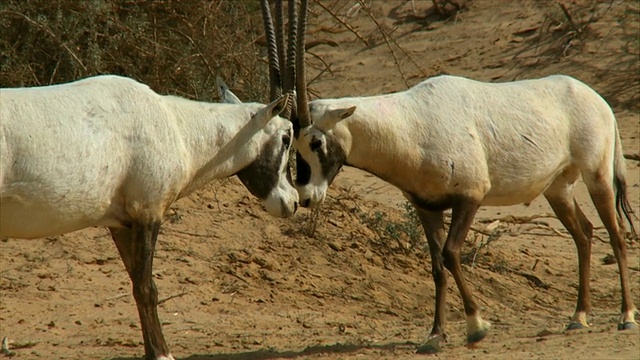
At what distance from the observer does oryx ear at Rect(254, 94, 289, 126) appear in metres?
6.79

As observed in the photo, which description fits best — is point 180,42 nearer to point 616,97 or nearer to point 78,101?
point 78,101

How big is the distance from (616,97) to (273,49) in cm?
807

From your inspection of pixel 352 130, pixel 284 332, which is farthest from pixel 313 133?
pixel 284 332

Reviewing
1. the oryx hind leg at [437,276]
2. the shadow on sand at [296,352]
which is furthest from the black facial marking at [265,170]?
the oryx hind leg at [437,276]

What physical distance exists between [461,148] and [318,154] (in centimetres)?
99

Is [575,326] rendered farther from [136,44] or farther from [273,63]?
[136,44]

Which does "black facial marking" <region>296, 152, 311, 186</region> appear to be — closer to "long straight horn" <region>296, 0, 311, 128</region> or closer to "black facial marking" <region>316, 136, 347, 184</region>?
"black facial marking" <region>316, 136, 347, 184</region>

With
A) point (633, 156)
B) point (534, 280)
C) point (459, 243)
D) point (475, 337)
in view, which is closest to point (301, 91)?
point (459, 243)

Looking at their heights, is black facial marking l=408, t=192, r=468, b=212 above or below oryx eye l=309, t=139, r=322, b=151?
below

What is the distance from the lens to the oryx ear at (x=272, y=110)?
22.3 ft

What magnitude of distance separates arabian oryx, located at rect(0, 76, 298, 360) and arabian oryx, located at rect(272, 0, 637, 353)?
0.40 m

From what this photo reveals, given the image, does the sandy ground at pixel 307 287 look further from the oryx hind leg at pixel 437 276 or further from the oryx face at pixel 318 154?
the oryx face at pixel 318 154

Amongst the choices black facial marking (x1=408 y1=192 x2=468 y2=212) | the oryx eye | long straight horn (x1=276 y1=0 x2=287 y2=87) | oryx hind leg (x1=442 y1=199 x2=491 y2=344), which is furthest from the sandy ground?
long straight horn (x1=276 y1=0 x2=287 y2=87)

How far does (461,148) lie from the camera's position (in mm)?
7445
